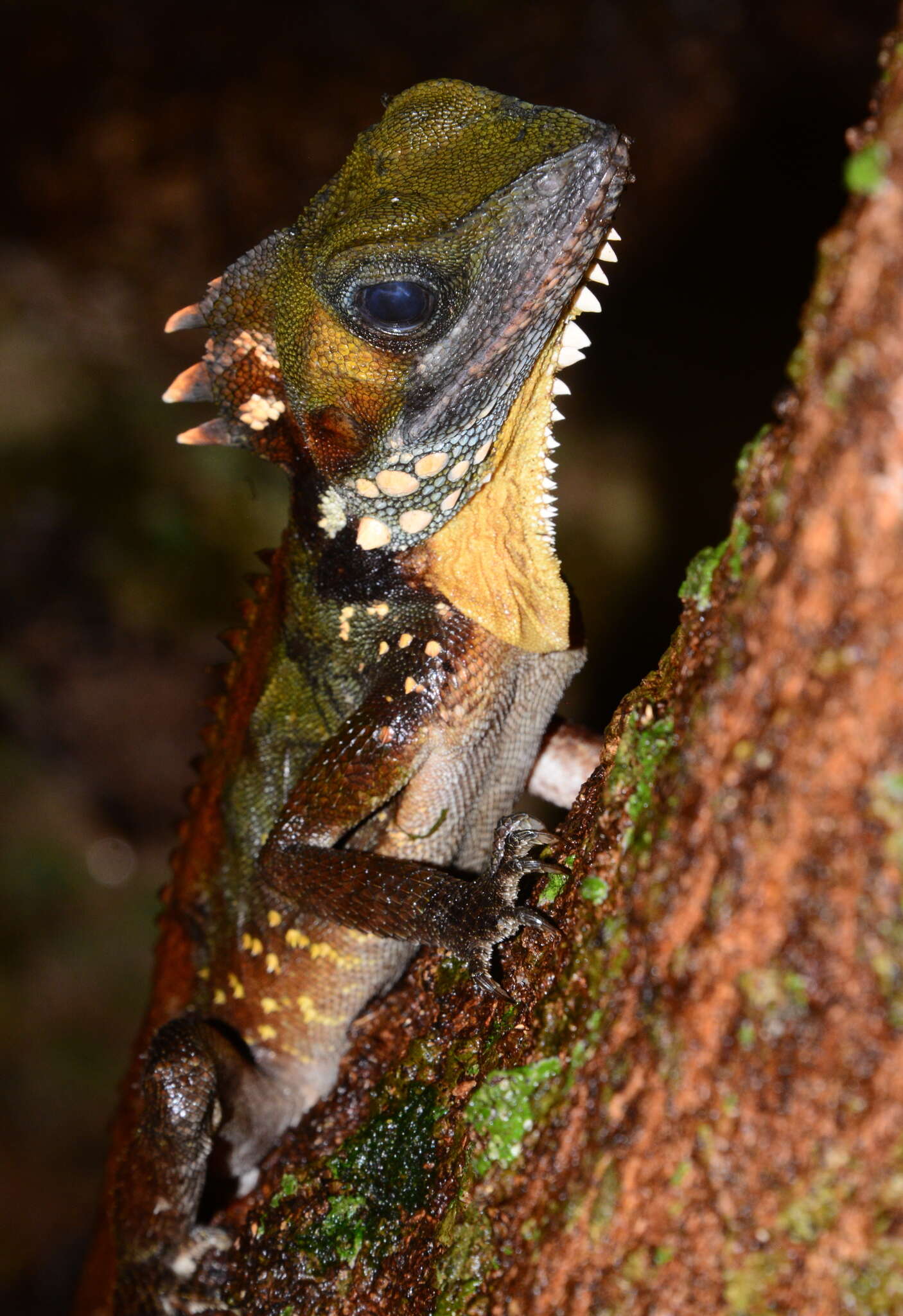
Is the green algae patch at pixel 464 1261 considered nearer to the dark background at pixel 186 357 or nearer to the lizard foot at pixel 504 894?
→ the lizard foot at pixel 504 894

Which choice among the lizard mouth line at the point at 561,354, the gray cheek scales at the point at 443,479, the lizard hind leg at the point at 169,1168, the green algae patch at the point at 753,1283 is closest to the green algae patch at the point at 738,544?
the green algae patch at the point at 753,1283

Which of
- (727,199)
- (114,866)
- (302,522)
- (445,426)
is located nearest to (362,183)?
(445,426)

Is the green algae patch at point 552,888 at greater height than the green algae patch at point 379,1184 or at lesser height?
greater

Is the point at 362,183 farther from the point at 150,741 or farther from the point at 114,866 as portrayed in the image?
the point at 114,866

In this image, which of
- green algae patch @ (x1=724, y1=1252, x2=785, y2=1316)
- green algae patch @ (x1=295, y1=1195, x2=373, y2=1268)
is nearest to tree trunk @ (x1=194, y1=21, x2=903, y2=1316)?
green algae patch @ (x1=724, y1=1252, x2=785, y2=1316)

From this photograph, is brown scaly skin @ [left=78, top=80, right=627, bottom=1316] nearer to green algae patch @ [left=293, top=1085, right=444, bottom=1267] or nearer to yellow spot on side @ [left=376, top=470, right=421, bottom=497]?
yellow spot on side @ [left=376, top=470, right=421, bottom=497]
